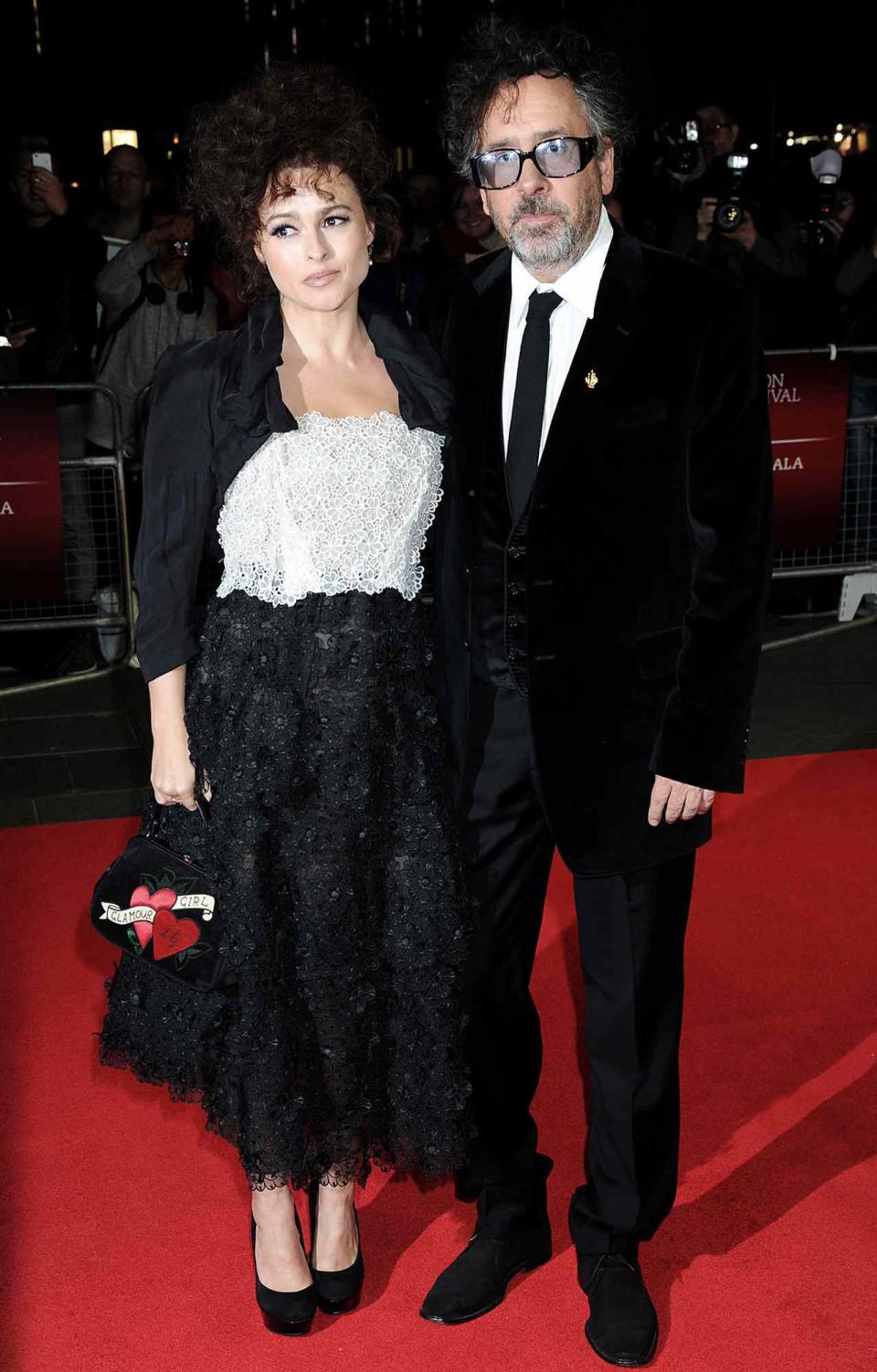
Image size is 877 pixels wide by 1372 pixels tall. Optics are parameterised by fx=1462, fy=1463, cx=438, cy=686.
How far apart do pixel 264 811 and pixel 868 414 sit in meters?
4.84

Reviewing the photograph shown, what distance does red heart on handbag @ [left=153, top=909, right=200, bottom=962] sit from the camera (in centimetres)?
215

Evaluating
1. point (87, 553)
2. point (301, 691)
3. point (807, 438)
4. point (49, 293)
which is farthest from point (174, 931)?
point (807, 438)

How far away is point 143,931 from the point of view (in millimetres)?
2170

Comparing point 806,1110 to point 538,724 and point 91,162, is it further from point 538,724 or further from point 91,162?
point 91,162

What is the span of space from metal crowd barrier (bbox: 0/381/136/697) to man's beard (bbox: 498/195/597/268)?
369 cm

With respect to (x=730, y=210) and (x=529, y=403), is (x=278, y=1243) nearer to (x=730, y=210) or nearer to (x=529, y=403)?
(x=529, y=403)

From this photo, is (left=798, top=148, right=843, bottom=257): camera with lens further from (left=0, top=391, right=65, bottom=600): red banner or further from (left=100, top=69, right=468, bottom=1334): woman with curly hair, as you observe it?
(left=100, top=69, right=468, bottom=1334): woman with curly hair

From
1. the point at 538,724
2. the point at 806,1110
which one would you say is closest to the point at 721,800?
the point at 806,1110

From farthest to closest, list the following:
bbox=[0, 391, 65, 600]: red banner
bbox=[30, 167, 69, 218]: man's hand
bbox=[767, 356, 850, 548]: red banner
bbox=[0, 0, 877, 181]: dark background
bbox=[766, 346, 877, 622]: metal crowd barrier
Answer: bbox=[0, 0, 877, 181]: dark background → bbox=[766, 346, 877, 622]: metal crowd barrier → bbox=[30, 167, 69, 218]: man's hand → bbox=[767, 356, 850, 548]: red banner → bbox=[0, 391, 65, 600]: red banner

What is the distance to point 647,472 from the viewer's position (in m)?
2.06

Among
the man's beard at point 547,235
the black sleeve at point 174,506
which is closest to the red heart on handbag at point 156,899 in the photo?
the black sleeve at point 174,506

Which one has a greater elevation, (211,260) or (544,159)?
(211,260)

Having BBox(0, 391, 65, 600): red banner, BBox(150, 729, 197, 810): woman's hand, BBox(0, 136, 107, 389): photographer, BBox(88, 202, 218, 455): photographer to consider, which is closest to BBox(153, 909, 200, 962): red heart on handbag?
BBox(150, 729, 197, 810): woman's hand

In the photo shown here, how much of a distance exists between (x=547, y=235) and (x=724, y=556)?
52cm
